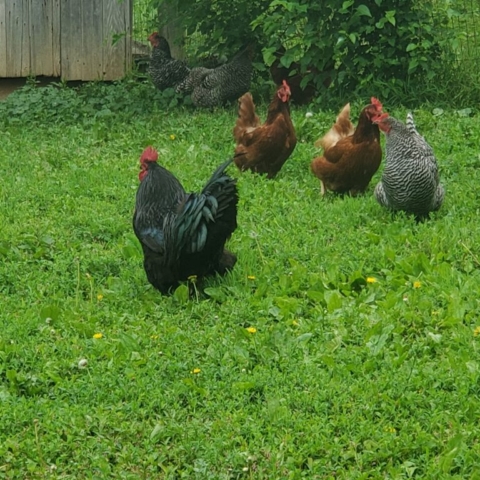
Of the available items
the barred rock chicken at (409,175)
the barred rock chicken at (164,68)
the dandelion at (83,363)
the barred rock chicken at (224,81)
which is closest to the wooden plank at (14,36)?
the barred rock chicken at (164,68)

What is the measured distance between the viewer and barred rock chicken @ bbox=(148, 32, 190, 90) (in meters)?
11.9

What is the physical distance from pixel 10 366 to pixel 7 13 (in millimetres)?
8309

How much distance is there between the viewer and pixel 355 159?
25.8 ft

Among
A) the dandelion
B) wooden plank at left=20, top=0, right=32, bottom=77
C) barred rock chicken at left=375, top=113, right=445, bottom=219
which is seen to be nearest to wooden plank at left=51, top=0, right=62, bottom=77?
wooden plank at left=20, top=0, right=32, bottom=77

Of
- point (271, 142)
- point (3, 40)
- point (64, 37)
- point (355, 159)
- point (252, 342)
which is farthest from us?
point (64, 37)

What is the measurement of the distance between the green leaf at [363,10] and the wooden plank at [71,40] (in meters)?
4.12

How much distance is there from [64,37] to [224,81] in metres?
2.59

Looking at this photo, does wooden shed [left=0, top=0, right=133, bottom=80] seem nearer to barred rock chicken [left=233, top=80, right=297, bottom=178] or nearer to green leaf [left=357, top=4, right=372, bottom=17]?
green leaf [left=357, top=4, right=372, bottom=17]

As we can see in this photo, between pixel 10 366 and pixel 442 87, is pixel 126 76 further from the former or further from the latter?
pixel 10 366

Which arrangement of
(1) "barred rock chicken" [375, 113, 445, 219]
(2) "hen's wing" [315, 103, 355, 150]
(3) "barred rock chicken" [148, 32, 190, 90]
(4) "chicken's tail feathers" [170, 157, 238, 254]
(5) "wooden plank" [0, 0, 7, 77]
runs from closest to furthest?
(4) "chicken's tail feathers" [170, 157, 238, 254] → (1) "barred rock chicken" [375, 113, 445, 219] → (2) "hen's wing" [315, 103, 355, 150] → (3) "barred rock chicken" [148, 32, 190, 90] → (5) "wooden plank" [0, 0, 7, 77]

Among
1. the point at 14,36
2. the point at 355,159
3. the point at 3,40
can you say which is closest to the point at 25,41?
the point at 14,36

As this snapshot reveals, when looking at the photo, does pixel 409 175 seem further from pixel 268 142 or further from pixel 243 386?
pixel 243 386

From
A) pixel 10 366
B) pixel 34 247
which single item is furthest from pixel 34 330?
pixel 34 247

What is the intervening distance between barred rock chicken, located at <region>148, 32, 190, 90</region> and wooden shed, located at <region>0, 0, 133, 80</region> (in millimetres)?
653
